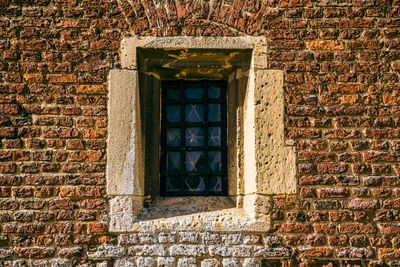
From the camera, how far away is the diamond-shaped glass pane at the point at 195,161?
3373mm

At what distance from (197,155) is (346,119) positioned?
1.43 m

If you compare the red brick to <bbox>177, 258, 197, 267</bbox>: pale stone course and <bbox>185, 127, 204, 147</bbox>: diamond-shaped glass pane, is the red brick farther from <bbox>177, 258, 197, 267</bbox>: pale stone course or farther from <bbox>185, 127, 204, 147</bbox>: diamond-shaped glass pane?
<bbox>177, 258, 197, 267</bbox>: pale stone course

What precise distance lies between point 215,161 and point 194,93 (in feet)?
2.39

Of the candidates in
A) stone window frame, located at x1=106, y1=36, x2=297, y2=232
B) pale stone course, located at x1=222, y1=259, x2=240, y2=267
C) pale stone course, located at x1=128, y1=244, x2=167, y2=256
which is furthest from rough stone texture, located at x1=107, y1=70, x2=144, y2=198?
pale stone course, located at x1=222, y1=259, x2=240, y2=267

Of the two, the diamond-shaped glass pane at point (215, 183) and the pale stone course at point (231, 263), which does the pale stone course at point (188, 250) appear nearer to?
the pale stone course at point (231, 263)

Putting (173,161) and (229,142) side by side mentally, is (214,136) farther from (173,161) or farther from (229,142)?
(173,161)

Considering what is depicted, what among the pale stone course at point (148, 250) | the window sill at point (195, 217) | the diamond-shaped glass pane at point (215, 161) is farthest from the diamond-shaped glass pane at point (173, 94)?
the pale stone course at point (148, 250)

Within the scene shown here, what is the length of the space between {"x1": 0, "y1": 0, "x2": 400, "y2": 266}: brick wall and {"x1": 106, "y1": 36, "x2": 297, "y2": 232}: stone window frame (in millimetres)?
97

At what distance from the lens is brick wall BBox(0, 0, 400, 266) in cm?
293

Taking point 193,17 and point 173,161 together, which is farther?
point 173,161

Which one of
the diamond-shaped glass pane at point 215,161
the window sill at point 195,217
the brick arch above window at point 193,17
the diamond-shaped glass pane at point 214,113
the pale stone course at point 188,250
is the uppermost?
the brick arch above window at point 193,17

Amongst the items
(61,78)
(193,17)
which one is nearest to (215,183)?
(193,17)

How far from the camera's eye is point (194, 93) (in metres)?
3.49

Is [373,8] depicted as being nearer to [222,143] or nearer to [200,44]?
[200,44]
